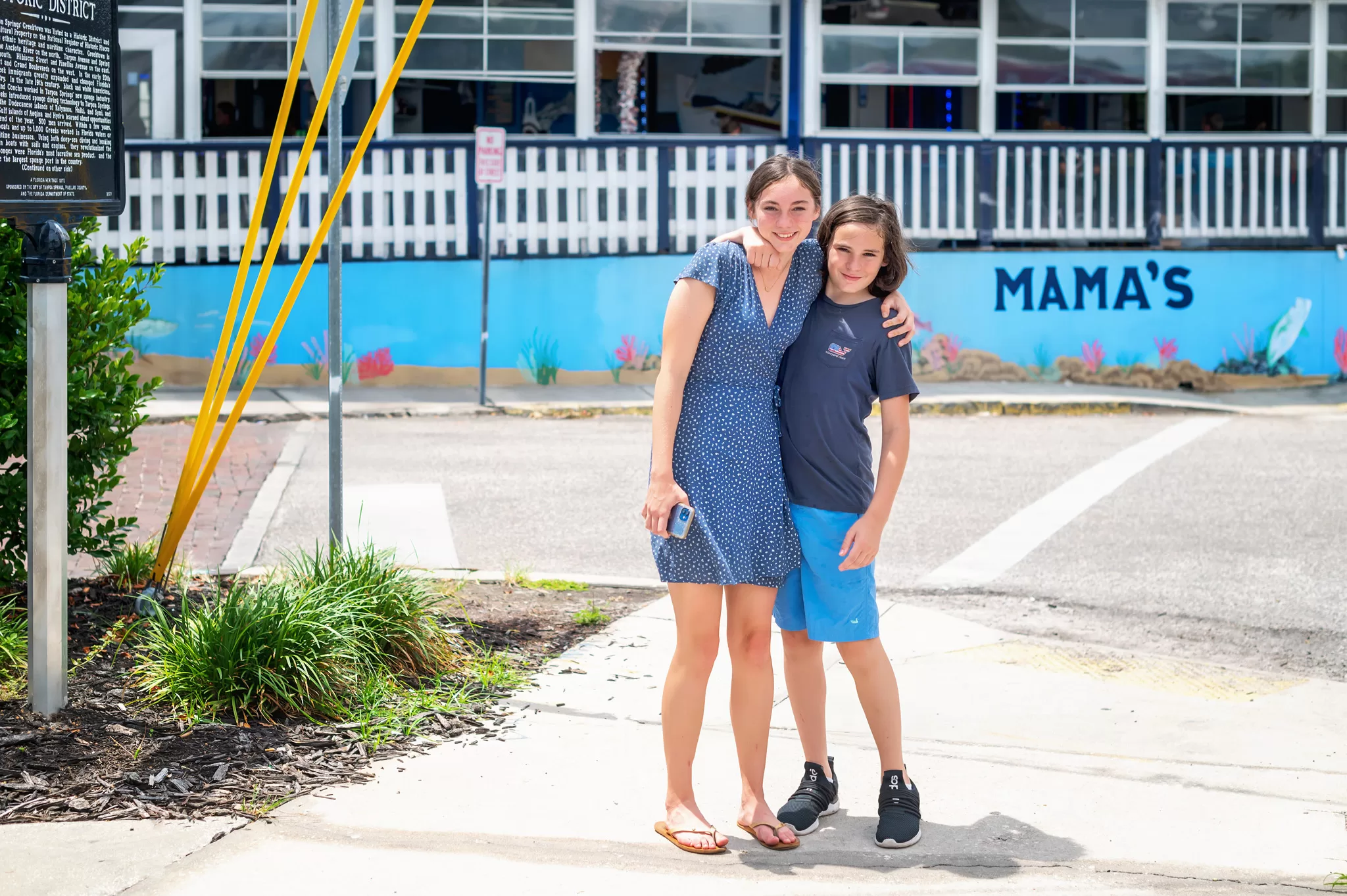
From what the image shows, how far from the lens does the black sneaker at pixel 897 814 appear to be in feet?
13.8

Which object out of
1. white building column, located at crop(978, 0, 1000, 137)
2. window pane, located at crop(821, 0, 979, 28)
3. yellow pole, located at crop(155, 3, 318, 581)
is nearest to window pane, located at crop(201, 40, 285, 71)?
window pane, located at crop(821, 0, 979, 28)

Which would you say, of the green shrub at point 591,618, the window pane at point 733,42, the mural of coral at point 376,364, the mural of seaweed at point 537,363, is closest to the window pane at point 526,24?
the window pane at point 733,42

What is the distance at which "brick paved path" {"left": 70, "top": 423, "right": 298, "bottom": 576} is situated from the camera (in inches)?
324

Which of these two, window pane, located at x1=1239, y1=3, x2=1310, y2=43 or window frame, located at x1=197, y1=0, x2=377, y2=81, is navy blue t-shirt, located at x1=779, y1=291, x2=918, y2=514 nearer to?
window frame, located at x1=197, y1=0, x2=377, y2=81

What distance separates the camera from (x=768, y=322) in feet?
13.7

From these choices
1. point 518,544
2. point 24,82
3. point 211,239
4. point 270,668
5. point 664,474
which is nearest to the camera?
point 664,474

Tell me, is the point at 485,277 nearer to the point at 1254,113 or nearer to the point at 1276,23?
the point at 1276,23

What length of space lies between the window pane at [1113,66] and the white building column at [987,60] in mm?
983

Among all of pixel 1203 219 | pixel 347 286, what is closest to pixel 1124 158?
pixel 1203 219

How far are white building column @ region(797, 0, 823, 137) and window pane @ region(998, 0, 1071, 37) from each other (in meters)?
2.13

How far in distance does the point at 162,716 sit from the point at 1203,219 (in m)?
14.3

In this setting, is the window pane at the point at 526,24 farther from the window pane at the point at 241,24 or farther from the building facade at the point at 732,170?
the window pane at the point at 241,24

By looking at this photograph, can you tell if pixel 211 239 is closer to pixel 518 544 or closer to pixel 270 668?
pixel 518 544

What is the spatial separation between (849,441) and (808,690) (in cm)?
72
